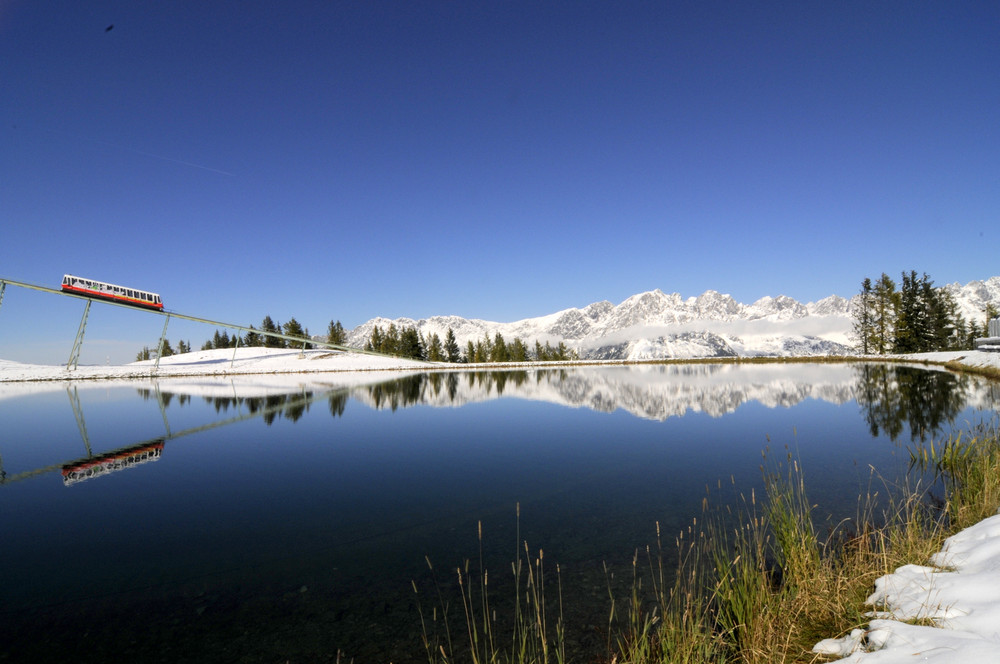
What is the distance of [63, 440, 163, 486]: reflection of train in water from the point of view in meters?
13.4

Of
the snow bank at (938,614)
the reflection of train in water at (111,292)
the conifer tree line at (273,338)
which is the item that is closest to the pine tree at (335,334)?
the conifer tree line at (273,338)

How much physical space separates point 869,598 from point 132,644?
8332mm

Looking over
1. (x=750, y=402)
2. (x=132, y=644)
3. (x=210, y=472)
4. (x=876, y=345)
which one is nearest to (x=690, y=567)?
(x=132, y=644)

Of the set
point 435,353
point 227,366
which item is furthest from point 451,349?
point 227,366

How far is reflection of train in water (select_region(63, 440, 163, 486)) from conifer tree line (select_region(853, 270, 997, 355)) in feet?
317

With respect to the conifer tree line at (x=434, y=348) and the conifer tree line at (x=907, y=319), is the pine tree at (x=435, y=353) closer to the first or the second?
the conifer tree line at (x=434, y=348)

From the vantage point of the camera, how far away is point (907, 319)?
7425 cm

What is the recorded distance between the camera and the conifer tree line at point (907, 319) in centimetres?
7419

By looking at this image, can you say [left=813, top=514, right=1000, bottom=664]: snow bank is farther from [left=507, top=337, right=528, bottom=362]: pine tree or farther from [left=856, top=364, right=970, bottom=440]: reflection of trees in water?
[left=507, top=337, right=528, bottom=362]: pine tree

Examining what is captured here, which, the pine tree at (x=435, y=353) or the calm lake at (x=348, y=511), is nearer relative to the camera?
the calm lake at (x=348, y=511)

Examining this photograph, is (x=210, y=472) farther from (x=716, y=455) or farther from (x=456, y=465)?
(x=716, y=455)

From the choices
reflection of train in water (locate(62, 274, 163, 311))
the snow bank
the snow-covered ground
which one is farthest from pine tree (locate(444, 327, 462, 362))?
the snow bank

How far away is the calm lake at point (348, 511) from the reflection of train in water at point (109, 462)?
13 centimetres

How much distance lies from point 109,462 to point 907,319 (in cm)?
9897
